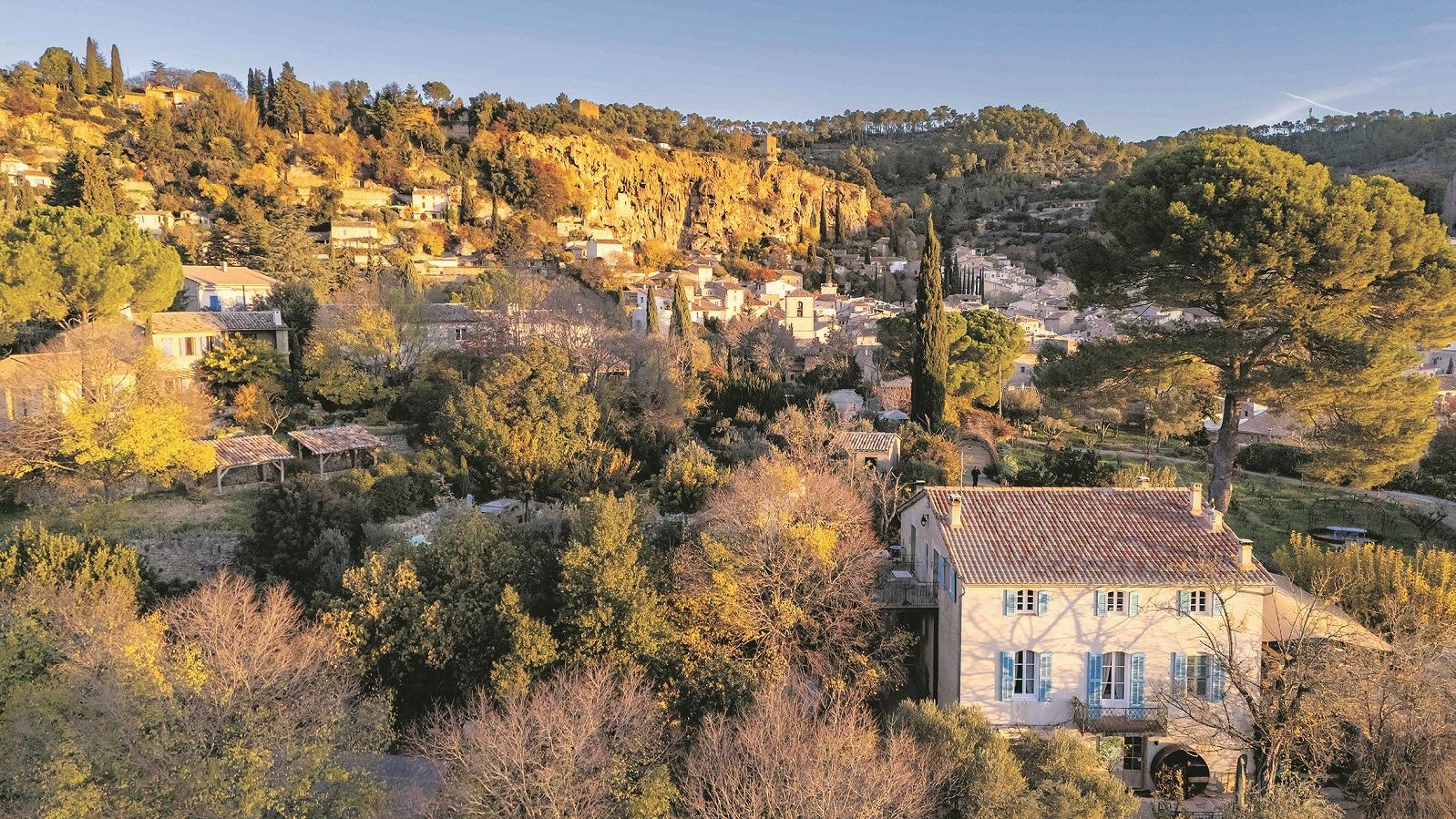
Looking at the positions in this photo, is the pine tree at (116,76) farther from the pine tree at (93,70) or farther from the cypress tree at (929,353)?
the cypress tree at (929,353)

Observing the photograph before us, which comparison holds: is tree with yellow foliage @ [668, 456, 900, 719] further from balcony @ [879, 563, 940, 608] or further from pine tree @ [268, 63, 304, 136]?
pine tree @ [268, 63, 304, 136]

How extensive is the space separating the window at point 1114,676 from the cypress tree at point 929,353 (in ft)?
47.5

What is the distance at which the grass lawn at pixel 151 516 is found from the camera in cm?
1869

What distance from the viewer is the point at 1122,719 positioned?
14.1m

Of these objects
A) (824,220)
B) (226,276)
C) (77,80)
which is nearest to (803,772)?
(226,276)

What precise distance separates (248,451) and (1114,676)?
21.0 m

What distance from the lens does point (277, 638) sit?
47.2 feet

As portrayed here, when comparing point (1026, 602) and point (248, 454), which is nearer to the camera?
point (1026, 602)

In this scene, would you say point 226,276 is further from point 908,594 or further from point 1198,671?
point 1198,671

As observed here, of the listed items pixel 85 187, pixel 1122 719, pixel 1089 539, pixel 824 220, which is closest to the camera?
Result: pixel 1122 719

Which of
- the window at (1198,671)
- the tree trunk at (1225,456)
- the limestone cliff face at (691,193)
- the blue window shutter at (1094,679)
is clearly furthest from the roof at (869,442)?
the limestone cliff face at (691,193)

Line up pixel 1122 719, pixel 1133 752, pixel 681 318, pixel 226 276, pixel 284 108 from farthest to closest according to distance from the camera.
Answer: pixel 284 108
pixel 226 276
pixel 681 318
pixel 1133 752
pixel 1122 719

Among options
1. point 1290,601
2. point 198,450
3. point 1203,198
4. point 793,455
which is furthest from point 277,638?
point 1203,198

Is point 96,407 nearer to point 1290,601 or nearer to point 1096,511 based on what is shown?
point 1096,511
